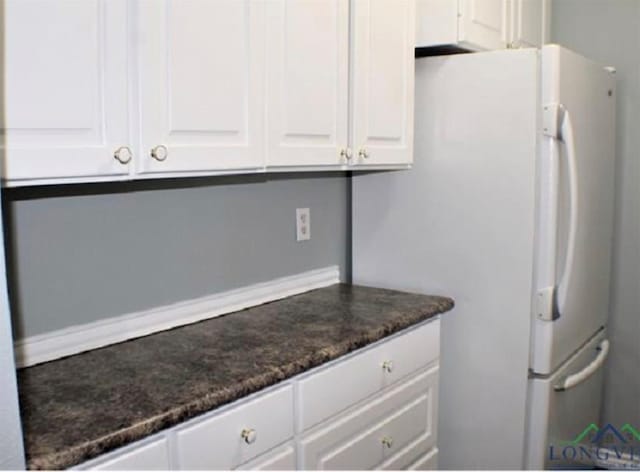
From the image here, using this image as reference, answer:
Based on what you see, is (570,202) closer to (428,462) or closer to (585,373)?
(585,373)

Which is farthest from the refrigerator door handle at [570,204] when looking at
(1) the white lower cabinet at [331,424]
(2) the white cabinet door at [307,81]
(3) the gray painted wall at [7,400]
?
(3) the gray painted wall at [7,400]

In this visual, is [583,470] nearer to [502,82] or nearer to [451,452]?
[451,452]

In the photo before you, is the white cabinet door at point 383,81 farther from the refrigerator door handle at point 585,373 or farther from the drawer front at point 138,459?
the drawer front at point 138,459

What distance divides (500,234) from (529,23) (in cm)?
101

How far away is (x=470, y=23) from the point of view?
2.36m

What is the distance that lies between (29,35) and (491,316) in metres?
1.71

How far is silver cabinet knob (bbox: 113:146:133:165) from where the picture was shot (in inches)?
57.7

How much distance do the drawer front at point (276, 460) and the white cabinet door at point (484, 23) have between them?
1.43 m

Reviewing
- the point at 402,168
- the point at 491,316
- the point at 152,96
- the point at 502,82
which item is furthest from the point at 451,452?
the point at 152,96

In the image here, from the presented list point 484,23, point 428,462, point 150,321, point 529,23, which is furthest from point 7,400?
point 529,23

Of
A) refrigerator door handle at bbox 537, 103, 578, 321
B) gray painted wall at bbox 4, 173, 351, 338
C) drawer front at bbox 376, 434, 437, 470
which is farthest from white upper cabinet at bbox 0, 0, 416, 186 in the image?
drawer front at bbox 376, 434, 437, 470

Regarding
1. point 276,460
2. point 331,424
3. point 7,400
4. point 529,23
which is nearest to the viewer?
point 7,400

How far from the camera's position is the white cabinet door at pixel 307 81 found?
1.86m

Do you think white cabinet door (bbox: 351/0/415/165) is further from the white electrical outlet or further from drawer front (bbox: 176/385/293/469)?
drawer front (bbox: 176/385/293/469)
